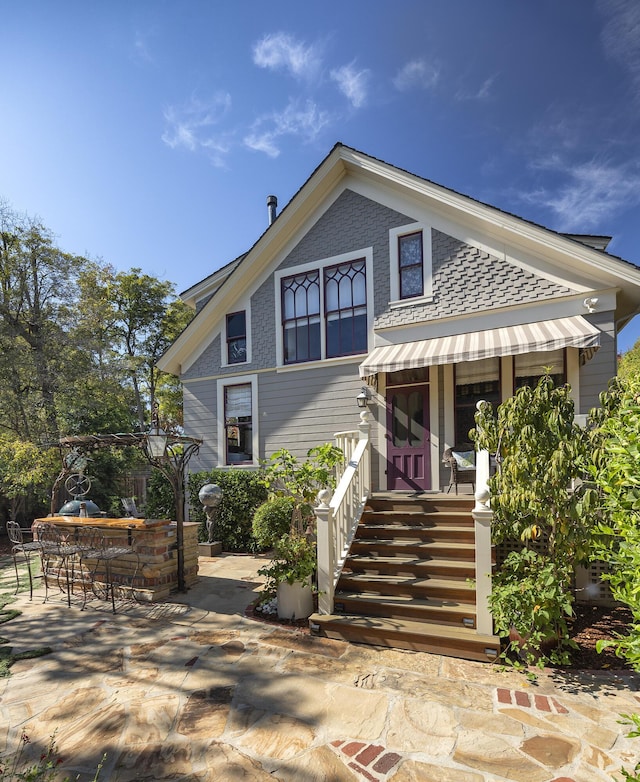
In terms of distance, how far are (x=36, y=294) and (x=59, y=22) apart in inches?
366

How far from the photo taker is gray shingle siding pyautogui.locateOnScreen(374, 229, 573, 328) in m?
7.16

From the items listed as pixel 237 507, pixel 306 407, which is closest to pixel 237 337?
pixel 306 407

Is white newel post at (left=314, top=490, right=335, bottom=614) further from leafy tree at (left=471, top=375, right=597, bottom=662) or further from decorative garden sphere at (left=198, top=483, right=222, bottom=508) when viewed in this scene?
decorative garden sphere at (left=198, top=483, right=222, bottom=508)

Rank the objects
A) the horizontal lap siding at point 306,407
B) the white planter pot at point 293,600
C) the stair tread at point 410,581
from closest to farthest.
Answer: the stair tread at point 410,581 < the white planter pot at point 293,600 < the horizontal lap siding at point 306,407

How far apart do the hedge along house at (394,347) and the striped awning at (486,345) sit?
34 mm

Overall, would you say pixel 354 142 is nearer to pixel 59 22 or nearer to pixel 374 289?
pixel 374 289

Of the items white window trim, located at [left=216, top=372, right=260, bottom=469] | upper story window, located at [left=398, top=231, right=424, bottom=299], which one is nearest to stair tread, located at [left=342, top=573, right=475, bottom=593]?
white window trim, located at [left=216, top=372, right=260, bottom=469]

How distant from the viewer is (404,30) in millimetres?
7902

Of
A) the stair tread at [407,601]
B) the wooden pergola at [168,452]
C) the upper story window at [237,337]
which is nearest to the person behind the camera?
the stair tread at [407,601]

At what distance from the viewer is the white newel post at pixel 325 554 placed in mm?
4832

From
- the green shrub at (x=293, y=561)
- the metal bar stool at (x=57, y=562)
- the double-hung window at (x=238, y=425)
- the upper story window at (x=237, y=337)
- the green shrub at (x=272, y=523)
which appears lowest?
the metal bar stool at (x=57, y=562)

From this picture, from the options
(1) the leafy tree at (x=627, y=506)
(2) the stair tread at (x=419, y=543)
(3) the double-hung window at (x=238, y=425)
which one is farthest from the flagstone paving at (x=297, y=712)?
(3) the double-hung window at (x=238, y=425)

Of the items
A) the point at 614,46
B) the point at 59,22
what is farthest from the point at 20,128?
the point at 614,46

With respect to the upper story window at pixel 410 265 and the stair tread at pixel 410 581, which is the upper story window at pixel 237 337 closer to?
the upper story window at pixel 410 265
